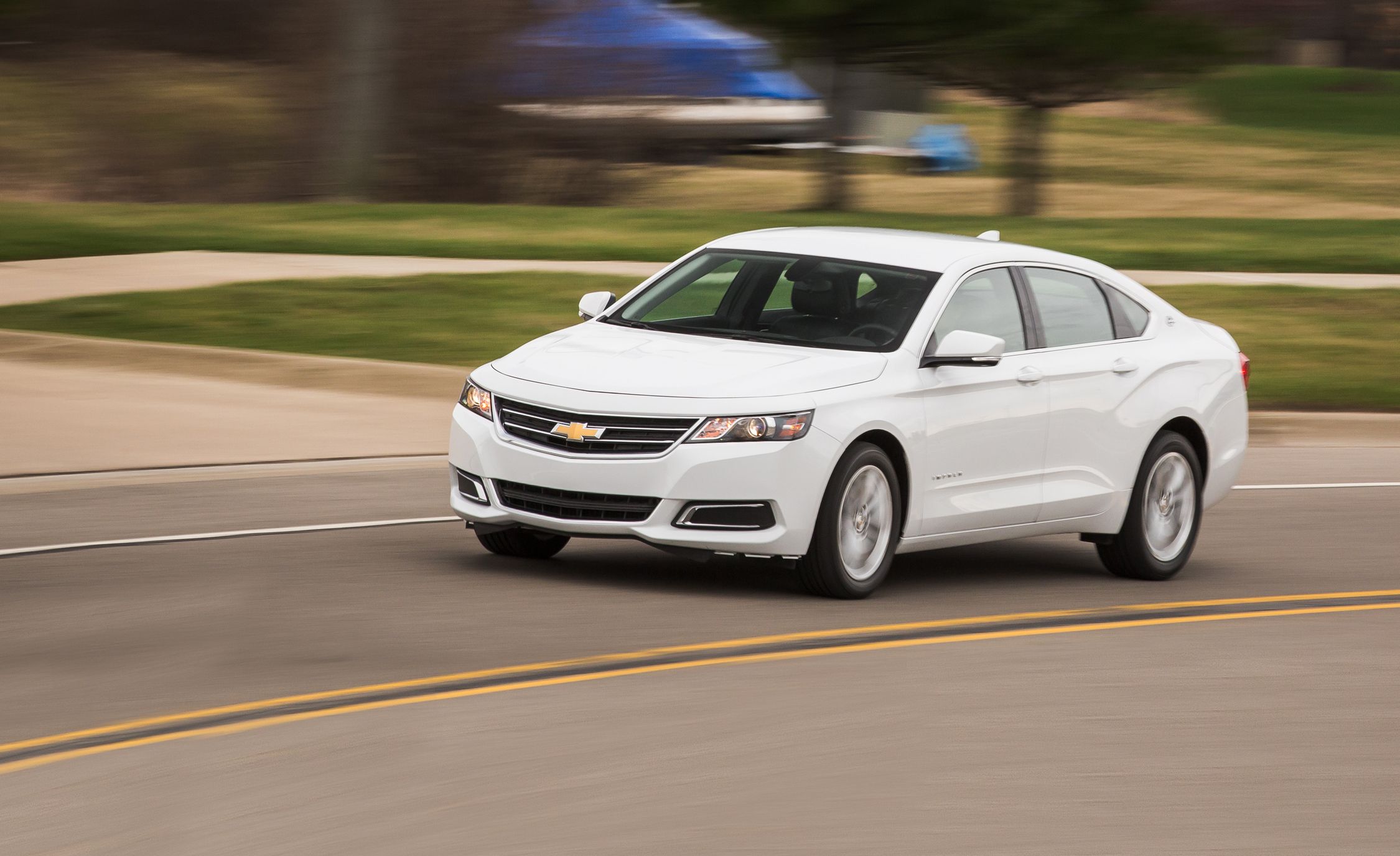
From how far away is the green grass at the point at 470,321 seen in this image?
18250 millimetres

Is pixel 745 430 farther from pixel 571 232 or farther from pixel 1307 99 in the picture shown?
pixel 1307 99

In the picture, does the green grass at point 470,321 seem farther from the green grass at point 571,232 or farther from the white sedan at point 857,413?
the white sedan at point 857,413

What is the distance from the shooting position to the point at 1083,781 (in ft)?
22.4

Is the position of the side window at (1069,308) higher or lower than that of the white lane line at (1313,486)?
higher

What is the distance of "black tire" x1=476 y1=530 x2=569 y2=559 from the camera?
10320 mm

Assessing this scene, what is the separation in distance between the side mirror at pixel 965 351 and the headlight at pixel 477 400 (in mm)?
1869

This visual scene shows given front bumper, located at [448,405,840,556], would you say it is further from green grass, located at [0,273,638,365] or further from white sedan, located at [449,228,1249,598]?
green grass, located at [0,273,638,365]

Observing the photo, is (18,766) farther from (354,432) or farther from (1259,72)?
(1259,72)

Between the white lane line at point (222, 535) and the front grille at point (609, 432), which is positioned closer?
the front grille at point (609, 432)

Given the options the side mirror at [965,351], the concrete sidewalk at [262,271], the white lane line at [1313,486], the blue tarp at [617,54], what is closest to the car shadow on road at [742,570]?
the side mirror at [965,351]

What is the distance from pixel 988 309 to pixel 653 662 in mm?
2924

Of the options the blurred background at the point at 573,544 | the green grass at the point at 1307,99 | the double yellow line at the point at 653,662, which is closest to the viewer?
the blurred background at the point at 573,544

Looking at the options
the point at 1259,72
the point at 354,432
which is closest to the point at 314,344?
the point at 354,432

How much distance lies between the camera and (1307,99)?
74125 mm
